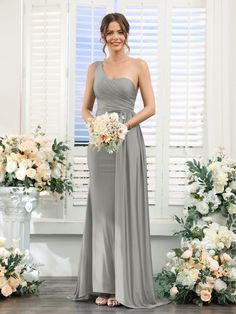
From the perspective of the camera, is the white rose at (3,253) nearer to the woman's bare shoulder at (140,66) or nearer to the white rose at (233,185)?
the woman's bare shoulder at (140,66)

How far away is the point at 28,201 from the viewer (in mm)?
4473

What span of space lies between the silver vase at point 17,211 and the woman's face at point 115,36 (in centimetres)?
119

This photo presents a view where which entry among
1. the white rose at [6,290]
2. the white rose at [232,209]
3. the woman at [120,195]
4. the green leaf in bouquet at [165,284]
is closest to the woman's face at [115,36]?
the woman at [120,195]

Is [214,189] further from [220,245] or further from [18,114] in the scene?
[18,114]

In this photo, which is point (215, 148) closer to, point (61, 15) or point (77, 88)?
point (77, 88)

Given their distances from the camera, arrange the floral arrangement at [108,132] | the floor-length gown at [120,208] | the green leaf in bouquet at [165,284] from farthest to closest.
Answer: the green leaf in bouquet at [165,284] < the floor-length gown at [120,208] < the floral arrangement at [108,132]

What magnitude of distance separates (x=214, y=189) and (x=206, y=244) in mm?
434

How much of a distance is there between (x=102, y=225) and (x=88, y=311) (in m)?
0.58

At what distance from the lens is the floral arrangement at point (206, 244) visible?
13.5ft

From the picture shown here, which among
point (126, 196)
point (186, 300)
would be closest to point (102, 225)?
point (126, 196)

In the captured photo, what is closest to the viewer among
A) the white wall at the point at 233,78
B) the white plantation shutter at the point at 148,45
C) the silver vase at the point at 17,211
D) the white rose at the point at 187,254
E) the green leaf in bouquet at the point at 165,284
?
the white rose at the point at 187,254

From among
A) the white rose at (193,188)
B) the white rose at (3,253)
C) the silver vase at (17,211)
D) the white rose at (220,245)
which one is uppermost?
the white rose at (193,188)

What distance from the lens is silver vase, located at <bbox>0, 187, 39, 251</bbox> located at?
174 inches

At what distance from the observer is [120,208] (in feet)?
13.3
